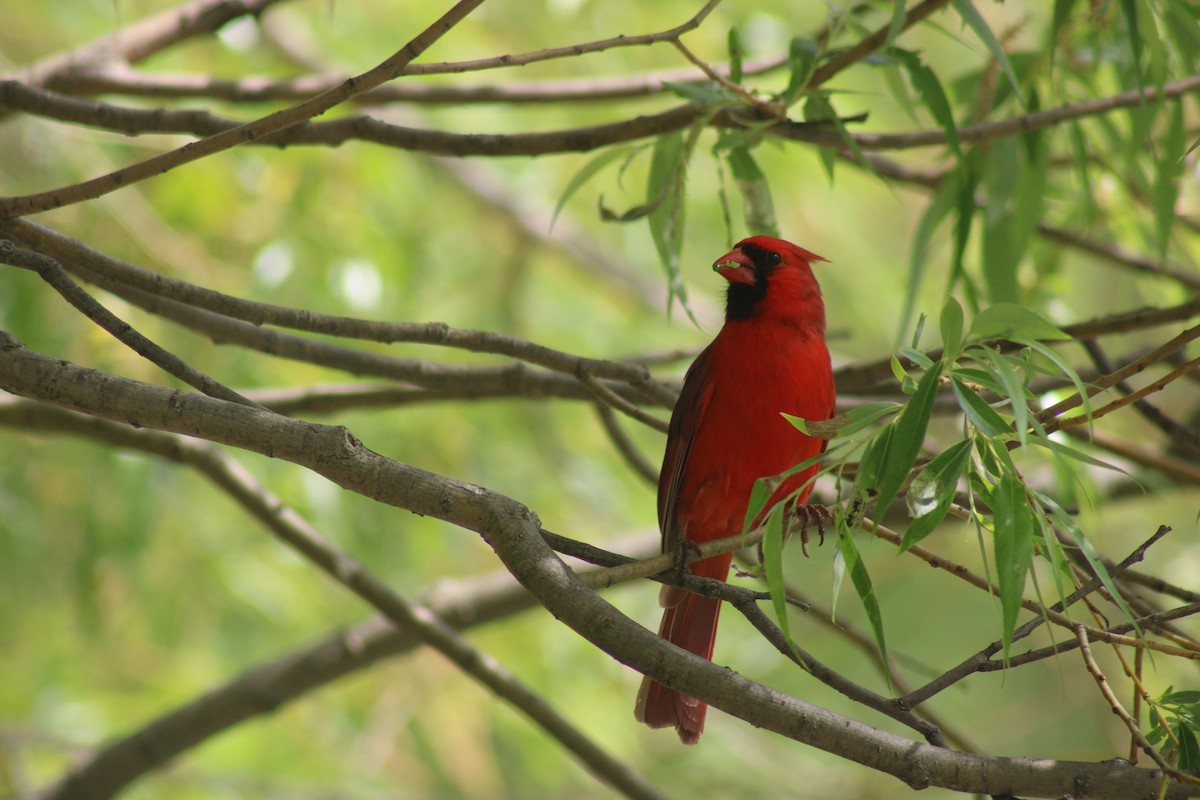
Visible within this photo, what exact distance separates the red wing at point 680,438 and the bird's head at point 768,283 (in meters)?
0.21

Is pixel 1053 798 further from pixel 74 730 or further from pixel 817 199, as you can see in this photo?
pixel 817 199

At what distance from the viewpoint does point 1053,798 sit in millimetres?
1594

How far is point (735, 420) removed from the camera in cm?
281

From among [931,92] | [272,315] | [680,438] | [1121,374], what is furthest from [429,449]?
[1121,374]

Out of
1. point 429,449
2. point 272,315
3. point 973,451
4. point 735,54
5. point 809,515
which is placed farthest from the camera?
point 429,449

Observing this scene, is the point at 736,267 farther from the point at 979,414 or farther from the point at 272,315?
A: the point at 979,414

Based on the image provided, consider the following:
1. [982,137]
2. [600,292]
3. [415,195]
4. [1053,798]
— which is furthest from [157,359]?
[600,292]

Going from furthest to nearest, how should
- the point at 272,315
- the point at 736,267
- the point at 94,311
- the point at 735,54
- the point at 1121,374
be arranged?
1. the point at 736,267
2. the point at 735,54
3. the point at 272,315
4. the point at 94,311
5. the point at 1121,374

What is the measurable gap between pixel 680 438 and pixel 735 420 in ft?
0.44

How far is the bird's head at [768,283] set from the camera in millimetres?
3000

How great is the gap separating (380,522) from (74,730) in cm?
141

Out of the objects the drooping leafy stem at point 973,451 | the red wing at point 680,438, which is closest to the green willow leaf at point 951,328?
the drooping leafy stem at point 973,451

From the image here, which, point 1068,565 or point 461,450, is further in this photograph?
point 461,450

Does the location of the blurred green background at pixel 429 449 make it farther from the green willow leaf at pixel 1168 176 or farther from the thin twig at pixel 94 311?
the thin twig at pixel 94 311
